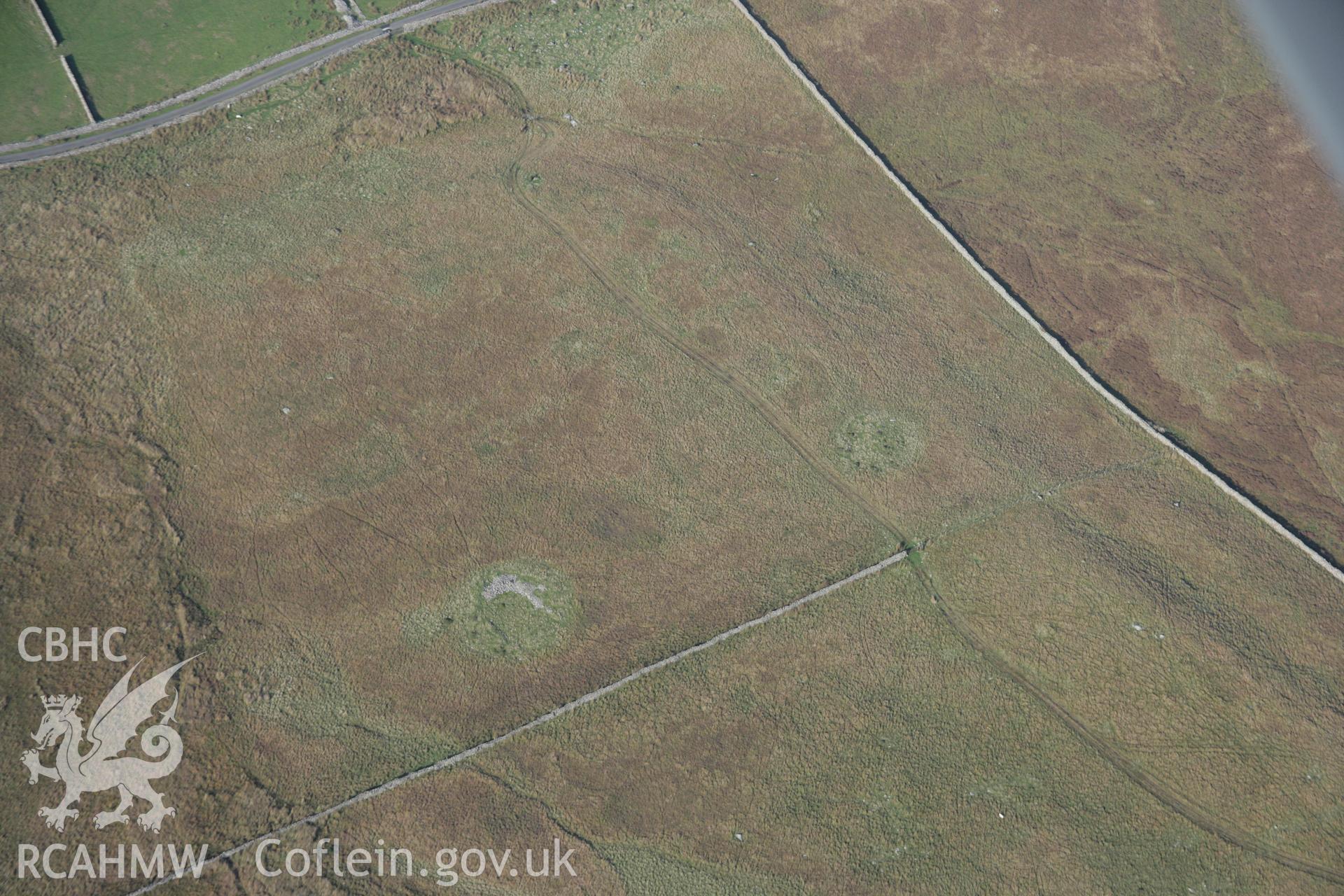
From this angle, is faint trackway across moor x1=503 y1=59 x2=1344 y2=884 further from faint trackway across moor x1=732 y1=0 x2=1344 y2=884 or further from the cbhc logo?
the cbhc logo

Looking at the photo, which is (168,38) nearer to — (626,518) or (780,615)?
(626,518)

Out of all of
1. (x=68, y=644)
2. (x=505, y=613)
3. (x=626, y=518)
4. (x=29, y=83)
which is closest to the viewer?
(x=68, y=644)

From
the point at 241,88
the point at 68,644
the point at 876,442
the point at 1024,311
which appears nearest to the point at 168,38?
the point at 241,88

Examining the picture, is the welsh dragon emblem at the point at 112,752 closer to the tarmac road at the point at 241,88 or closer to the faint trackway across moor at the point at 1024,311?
the tarmac road at the point at 241,88

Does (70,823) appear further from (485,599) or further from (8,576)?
(485,599)

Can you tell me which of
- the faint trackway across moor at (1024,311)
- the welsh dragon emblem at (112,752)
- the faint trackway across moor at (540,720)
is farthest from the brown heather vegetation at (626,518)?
the welsh dragon emblem at (112,752)

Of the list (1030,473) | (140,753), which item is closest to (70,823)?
(140,753)
